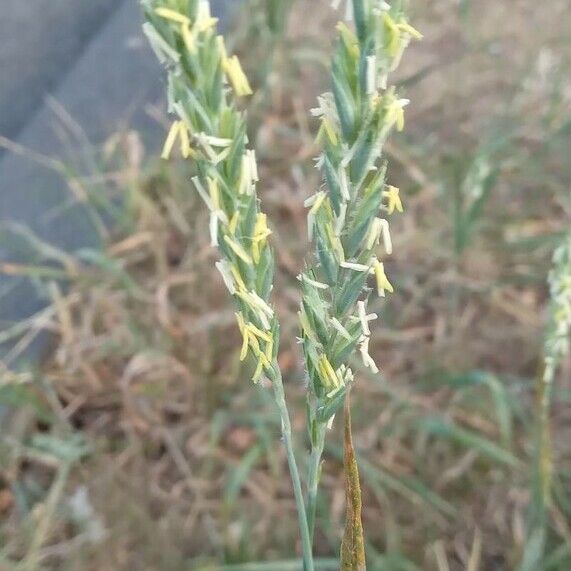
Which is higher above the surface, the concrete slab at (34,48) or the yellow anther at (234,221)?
the concrete slab at (34,48)

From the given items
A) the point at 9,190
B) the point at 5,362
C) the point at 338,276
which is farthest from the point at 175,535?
the point at 338,276

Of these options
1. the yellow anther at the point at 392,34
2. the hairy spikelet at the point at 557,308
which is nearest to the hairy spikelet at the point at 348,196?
the yellow anther at the point at 392,34

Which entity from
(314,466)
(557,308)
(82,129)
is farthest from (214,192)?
(82,129)

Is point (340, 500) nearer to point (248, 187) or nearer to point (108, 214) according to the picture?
point (108, 214)

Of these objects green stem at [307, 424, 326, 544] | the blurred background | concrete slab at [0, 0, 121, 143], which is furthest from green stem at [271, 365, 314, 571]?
concrete slab at [0, 0, 121, 143]

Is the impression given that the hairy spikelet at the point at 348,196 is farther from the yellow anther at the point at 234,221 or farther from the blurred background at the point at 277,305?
the blurred background at the point at 277,305

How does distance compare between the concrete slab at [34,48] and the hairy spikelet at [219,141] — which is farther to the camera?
the concrete slab at [34,48]

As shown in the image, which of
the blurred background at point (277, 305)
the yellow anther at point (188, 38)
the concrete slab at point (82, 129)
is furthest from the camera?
the concrete slab at point (82, 129)
